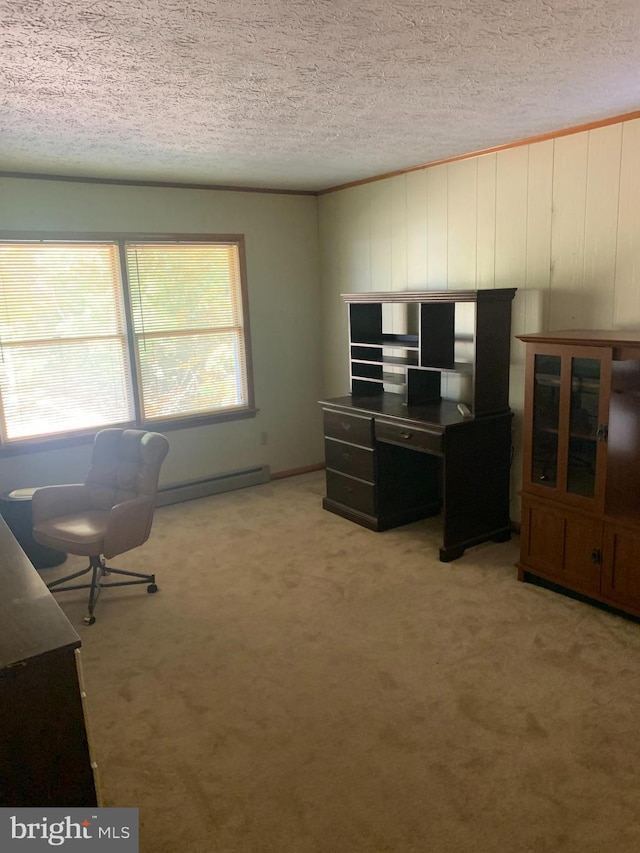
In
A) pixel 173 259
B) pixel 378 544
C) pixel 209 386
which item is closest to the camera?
pixel 378 544

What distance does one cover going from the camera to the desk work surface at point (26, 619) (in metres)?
1.62

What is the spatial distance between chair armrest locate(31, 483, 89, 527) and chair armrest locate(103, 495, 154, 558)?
0.41 metres

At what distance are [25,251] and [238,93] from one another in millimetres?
2344

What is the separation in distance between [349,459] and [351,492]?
0.77 feet

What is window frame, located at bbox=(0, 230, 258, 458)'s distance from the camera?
14.3 ft

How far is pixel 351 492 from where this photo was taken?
4.50 metres

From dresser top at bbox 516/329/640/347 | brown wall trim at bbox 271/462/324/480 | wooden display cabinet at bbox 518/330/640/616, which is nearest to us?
dresser top at bbox 516/329/640/347

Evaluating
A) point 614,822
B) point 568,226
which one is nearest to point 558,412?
point 568,226

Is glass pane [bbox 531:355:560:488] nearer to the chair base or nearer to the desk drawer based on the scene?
the desk drawer

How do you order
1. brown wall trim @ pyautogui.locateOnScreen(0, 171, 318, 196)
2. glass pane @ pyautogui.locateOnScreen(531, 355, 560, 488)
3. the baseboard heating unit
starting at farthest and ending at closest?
1. the baseboard heating unit
2. brown wall trim @ pyautogui.locateOnScreen(0, 171, 318, 196)
3. glass pane @ pyautogui.locateOnScreen(531, 355, 560, 488)

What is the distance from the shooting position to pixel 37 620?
177cm

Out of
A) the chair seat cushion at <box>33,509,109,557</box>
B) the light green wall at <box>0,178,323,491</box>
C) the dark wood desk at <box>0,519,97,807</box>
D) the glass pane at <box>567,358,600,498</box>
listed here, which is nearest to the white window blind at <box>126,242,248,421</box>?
the light green wall at <box>0,178,323,491</box>

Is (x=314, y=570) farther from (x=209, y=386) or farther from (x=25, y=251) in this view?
(x=25, y=251)

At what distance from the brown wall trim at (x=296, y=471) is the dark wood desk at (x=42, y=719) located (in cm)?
389
